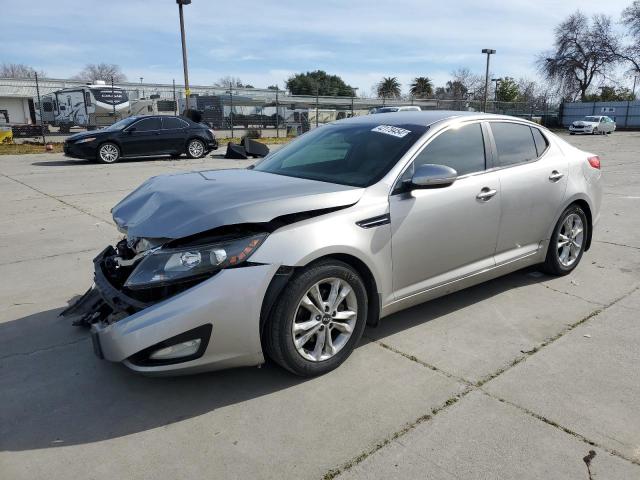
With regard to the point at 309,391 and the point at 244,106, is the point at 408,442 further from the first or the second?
the point at 244,106

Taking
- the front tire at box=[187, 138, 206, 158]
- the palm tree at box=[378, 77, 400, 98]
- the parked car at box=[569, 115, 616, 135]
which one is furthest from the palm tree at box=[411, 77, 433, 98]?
the front tire at box=[187, 138, 206, 158]

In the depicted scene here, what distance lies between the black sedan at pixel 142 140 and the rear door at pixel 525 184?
13758 mm

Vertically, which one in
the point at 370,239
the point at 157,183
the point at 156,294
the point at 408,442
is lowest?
the point at 408,442

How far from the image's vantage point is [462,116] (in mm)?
4125

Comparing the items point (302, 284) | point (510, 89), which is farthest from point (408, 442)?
point (510, 89)

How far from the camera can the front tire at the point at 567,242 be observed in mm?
4738

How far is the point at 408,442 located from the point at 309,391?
690 millimetres

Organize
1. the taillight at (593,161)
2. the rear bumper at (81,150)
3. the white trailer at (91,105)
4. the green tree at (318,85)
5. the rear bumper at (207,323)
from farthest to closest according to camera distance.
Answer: the green tree at (318,85) < the white trailer at (91,105) < the rear bumper at (81,150) < the taillight at (593,161) < the rear bumper at (207,323)

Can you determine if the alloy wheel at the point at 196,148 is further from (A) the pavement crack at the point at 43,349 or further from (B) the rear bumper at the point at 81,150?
(A) the pavement crack at the point at 43,349

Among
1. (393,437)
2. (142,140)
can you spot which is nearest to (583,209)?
(393,437)

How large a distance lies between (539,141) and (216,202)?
3.18 metres

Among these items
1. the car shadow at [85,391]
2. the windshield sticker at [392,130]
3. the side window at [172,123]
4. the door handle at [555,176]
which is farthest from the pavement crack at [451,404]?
the side window at [172,123]

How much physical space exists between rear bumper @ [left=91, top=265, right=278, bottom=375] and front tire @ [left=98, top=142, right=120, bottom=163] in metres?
14.0

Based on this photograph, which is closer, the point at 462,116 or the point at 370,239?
the point at 370,239
